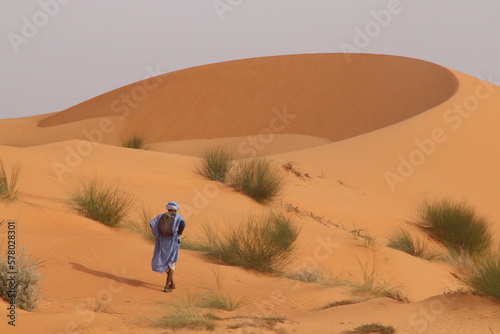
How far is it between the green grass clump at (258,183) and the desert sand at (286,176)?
1.07ft

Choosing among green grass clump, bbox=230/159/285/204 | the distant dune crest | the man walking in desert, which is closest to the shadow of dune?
the man walking in desert

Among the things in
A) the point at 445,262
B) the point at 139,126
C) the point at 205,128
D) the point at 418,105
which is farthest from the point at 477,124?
the point at 139,126

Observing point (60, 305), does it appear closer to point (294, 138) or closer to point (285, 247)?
point (285, 247)

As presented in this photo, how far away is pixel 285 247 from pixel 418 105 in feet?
92.4

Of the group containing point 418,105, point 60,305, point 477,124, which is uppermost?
point 418,105

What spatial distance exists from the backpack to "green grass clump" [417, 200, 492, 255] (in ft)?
24.3

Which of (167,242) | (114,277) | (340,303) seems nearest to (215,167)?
(114,277)

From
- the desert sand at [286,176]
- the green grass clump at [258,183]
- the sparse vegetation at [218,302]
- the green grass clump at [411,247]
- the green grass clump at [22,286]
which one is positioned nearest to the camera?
the green grass clump at [22,286]

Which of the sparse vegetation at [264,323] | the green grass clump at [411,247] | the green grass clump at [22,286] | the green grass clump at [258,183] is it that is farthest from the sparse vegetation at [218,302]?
the green grass clump at [258,183]

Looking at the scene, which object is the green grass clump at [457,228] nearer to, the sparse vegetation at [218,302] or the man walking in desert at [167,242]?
the man walking in desert at [167,242]

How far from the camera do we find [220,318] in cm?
730

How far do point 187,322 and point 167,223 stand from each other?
A: 2.55 m

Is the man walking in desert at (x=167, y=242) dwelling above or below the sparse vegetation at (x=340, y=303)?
above

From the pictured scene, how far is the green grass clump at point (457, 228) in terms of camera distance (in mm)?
15117
